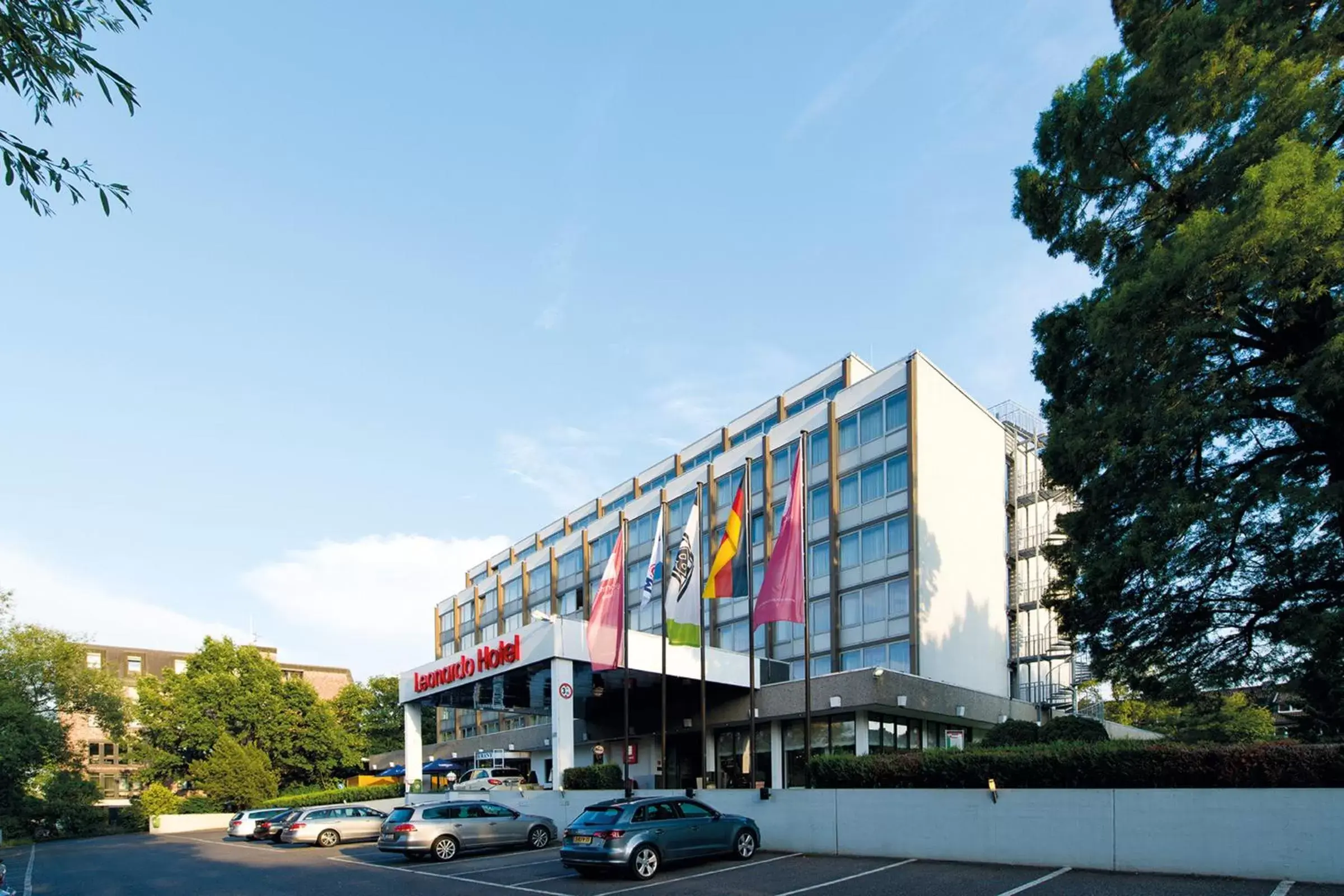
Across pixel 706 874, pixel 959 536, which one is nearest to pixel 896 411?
pixel 959 536

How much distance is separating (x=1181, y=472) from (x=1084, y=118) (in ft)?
26.0

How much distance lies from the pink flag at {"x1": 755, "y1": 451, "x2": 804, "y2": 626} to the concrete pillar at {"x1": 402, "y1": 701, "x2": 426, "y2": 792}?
2199cm

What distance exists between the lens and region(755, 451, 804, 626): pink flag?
2150 cm

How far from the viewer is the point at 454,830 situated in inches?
942

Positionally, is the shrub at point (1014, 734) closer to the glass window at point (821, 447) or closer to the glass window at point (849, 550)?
the glass window at point (849, 550)

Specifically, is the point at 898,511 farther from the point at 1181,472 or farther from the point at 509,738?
the point at 509,738

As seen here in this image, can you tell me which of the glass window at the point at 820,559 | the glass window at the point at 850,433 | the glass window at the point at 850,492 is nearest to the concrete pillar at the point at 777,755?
the glass window at the point at 820,559

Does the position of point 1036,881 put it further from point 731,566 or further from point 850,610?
point 850,610

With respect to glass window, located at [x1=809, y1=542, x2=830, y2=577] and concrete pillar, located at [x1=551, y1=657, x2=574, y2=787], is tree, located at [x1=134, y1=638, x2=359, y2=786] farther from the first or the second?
glass window, located at [x1=809, y1=542, x2=830, y2=577]

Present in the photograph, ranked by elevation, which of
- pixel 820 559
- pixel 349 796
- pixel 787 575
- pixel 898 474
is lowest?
pixel 349 796

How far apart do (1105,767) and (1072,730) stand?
340 inches

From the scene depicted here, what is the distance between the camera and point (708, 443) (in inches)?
2023

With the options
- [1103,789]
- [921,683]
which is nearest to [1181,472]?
[1103,789]

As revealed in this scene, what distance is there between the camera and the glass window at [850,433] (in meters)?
38.1
